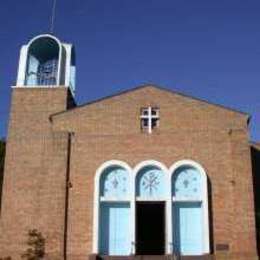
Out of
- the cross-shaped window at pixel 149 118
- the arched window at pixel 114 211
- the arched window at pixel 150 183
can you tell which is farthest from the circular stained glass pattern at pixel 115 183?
the cross-shaped window at pixel 149 118

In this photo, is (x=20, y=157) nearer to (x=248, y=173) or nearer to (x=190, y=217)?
(x=190, y=217)

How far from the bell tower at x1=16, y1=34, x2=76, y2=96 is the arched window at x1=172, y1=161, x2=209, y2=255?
777cm

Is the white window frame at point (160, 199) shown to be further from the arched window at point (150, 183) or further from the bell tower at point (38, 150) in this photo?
the bell tower at point (38, 150)

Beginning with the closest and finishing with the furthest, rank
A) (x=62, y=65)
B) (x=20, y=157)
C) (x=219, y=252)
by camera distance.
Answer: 1. (x=219, y=252)
2. (x=20, y=157)
3. (x=62, y=65)

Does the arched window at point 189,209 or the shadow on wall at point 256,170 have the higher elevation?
the shadow on wall at point 256,170

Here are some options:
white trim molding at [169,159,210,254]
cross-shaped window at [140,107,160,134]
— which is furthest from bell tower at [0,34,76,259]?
white trim molding at [169,159,210,254]

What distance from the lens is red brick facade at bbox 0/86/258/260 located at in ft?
75.0

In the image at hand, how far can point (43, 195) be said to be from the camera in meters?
23.7

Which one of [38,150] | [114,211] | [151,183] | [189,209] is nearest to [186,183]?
[189,209]

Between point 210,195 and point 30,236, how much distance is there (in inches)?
302

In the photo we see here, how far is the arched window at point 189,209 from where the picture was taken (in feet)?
75.0

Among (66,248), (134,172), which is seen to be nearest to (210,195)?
(134,172)

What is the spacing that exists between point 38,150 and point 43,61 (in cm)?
562

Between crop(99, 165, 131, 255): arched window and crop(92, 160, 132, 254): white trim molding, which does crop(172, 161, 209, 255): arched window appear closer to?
crop(99, 165, 131, 255): arched window
